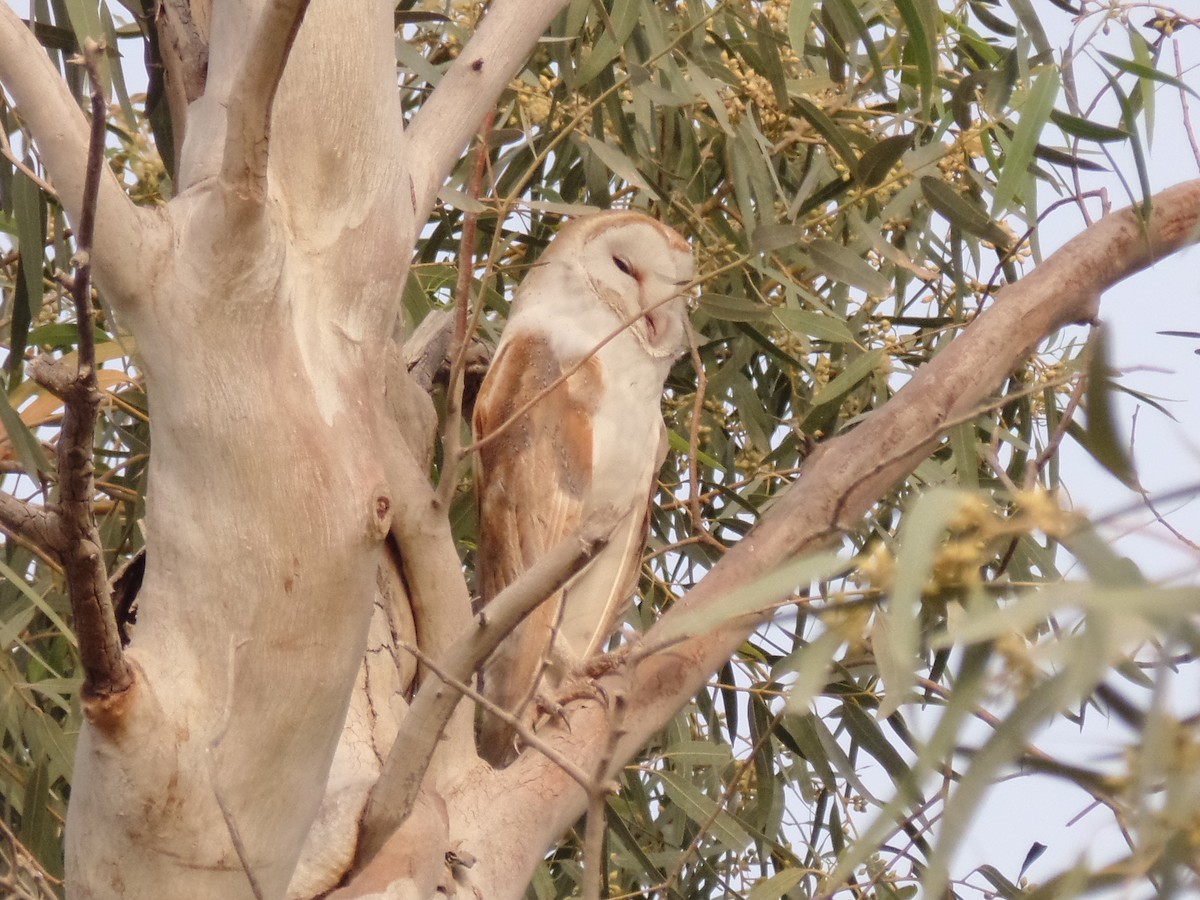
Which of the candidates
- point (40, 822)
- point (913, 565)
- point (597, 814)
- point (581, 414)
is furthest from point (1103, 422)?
point (40, 822)

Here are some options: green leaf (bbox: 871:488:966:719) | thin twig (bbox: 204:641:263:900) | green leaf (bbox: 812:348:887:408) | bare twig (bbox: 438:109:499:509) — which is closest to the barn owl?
green leaf (bbox: 812:348:887:408)

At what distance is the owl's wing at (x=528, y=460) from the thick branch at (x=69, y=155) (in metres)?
0.78

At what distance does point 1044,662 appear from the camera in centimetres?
51

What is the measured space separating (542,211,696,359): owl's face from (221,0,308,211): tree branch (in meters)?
0.96

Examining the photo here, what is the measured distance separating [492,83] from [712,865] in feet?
3.87

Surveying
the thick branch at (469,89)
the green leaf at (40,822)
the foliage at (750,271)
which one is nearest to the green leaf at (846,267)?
the foliage at (750,271)

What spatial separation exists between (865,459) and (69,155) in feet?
2.28

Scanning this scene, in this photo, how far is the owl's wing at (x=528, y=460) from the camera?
1.64 metres

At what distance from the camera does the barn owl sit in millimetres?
1650

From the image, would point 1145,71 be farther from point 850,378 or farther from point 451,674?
point 451,674

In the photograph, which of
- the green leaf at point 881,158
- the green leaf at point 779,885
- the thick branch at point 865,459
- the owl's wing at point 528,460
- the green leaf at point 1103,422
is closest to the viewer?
the green leaf at point 1103,422

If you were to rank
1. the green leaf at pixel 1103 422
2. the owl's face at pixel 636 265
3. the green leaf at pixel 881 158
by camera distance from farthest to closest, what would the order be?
the owl's face at pixel 636 265 → the green leaf at pixel 881 158 → the green leaf at pixel 1103 422

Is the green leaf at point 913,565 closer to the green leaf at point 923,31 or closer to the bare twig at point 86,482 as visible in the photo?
the bare twig at point 86,482

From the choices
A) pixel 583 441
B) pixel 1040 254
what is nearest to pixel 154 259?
pixel 583 441
